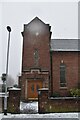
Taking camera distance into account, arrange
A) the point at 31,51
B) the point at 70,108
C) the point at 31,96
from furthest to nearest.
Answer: the point at 31,51
the point at 31,96
the point at 70,108

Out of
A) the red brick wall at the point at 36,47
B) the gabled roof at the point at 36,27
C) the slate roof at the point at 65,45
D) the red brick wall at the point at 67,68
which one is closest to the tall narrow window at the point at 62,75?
the red brick wall at the point at 67,68

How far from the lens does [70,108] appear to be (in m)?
17.6

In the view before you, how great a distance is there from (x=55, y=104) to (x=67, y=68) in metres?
10.0

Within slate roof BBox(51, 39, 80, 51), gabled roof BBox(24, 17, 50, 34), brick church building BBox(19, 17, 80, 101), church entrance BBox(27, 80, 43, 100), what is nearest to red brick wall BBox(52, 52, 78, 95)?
brick church building BBox(19, 17, 80, 101)

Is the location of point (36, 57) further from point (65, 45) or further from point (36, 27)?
point (65, 45)

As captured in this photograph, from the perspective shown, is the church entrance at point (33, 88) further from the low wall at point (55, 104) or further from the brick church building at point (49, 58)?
the low wall at point (55, 104)

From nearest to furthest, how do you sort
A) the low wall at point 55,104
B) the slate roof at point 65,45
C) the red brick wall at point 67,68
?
1. the low wall at point 55,104
2. the red brick wall at point 67,68
3. the slate roof at point 65,45

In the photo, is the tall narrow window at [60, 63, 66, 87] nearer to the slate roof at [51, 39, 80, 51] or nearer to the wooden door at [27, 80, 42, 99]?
the slate roof at [51, 39, 80, 51]

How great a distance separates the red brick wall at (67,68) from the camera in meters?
26.7

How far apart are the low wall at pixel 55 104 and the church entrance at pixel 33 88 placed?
7418 mm

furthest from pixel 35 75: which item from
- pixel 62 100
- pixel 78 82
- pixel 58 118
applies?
pixel 58 118

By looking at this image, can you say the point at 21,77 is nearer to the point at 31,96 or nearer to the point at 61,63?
the point at 31,96

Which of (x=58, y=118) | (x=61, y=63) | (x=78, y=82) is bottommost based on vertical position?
(x=58, y=118)

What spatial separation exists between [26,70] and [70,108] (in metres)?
9.20
